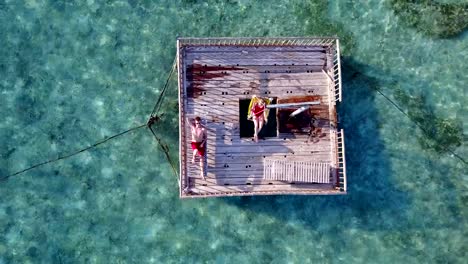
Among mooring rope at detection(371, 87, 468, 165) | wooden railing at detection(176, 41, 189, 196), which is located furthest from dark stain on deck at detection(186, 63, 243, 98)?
mooring rope at detection(371, 87, 468, 165)

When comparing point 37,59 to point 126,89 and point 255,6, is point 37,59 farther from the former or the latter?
point 255,6

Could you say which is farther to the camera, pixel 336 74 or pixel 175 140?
pixel 175 140

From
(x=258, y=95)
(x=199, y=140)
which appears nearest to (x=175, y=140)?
(x=199, y=140)

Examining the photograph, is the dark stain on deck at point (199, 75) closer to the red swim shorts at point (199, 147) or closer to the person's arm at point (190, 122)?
the person's arm at point (190, 122)

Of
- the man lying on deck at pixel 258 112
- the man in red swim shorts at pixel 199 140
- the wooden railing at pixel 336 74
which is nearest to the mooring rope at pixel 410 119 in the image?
the wooden railing at pixel 336 74

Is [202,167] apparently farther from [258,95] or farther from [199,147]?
[258,95]

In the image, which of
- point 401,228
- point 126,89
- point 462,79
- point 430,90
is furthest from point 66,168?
point 462,79
